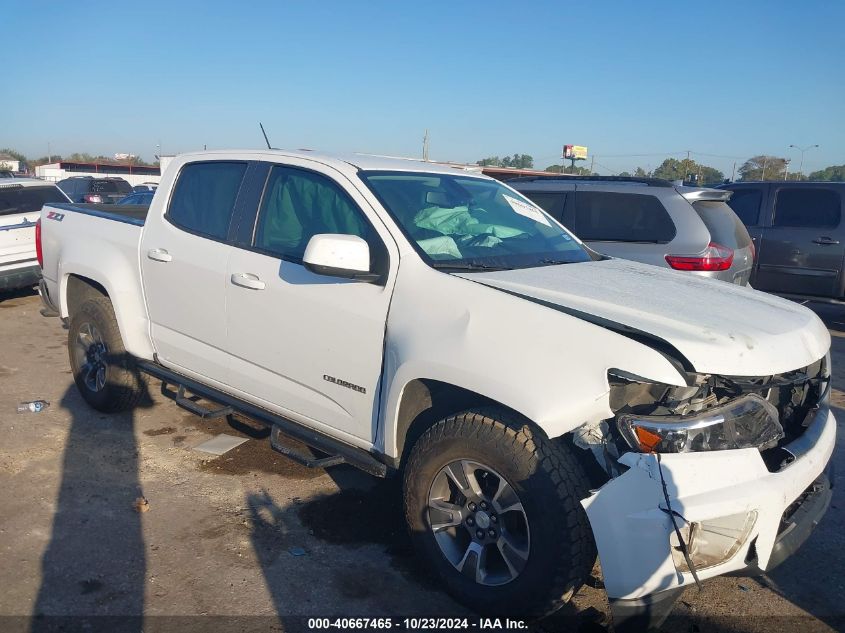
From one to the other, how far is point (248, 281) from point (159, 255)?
96 cm

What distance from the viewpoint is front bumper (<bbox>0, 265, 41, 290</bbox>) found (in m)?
8.77

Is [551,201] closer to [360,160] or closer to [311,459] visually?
[360,160]

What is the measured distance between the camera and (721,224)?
6945 mm

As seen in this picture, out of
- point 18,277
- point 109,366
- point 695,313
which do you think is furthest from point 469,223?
point 18,277

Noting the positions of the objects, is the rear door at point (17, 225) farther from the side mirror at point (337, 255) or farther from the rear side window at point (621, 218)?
the side mirror at point (337, 255)

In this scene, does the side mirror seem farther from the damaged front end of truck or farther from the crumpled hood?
the damaged front end of truck

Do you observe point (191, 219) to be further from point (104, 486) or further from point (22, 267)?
point (22, 267)

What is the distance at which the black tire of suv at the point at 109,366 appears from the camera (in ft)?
16.3

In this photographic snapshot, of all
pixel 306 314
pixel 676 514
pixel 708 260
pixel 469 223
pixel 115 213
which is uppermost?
pixel 469 223

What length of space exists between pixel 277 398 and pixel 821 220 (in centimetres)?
811

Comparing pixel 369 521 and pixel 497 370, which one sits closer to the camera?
pixel 497 370

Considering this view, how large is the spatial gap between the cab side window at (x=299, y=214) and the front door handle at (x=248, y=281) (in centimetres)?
16

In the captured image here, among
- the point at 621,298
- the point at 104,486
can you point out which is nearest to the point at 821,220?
the point at 621,298

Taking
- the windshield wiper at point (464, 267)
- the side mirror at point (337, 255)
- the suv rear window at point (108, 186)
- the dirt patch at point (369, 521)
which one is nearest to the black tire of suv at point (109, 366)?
the dirt patch at point (369, 521)
